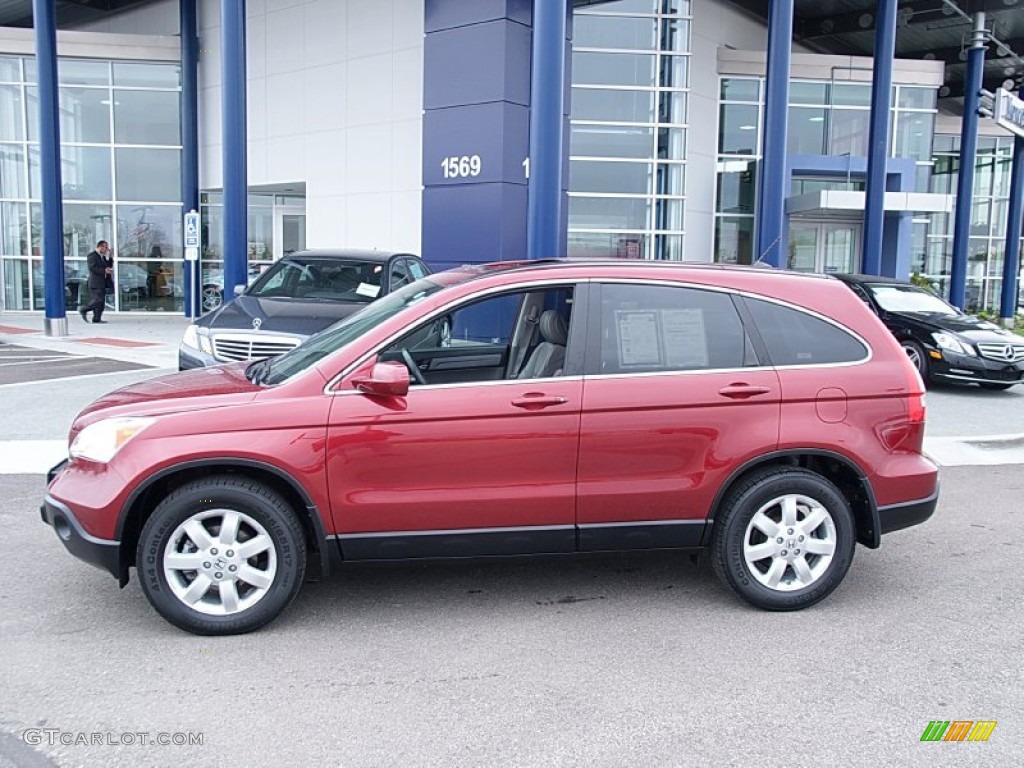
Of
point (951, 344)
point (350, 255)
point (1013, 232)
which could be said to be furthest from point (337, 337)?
point (1013, 232)

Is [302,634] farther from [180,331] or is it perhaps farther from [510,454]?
[180,331]

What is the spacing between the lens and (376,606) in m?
4.66

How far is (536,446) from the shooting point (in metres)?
4.32

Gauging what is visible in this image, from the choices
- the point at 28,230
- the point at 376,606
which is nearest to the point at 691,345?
the point at 376,606

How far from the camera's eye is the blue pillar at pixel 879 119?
17250 millimetres

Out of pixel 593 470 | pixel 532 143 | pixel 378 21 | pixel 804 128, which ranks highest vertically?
pixel 378 21

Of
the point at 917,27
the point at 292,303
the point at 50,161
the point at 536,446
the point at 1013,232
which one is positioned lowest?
the point at 536,446

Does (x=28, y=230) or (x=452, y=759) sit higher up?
(x=28, y=230)

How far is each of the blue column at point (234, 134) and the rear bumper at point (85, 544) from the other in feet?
34.5

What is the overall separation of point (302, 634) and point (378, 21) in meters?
17.0

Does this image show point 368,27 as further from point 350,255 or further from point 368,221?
point 350,255

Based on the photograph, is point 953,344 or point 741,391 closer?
point 741,391

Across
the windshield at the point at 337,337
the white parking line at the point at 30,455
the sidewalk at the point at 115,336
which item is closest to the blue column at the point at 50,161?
the sidewalk at the point at 115,336

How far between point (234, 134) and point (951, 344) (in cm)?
1112
